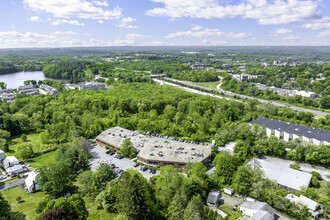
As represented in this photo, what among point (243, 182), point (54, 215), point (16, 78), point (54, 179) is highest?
point (16, 78)

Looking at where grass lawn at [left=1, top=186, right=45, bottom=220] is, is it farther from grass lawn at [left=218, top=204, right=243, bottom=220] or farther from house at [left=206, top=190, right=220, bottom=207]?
grass lawn at [left=218, top=204, right=243, bottom=220]

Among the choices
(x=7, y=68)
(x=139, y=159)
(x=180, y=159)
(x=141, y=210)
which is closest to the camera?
(x=141, y=210)

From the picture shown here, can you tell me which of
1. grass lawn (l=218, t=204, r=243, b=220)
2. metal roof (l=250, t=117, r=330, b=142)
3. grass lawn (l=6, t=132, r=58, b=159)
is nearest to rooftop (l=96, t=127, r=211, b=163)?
grass lawn (l=218, t=204, r=243, b=220)

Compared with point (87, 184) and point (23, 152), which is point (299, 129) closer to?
point (87, 184)

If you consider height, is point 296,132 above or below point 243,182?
above

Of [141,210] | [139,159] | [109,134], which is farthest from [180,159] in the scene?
[109,134]

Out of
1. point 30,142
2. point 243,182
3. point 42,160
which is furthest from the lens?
point 30,142

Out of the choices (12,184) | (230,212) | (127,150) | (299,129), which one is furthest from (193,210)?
(299,129)

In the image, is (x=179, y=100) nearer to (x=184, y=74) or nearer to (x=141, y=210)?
(x=141, y=210)
